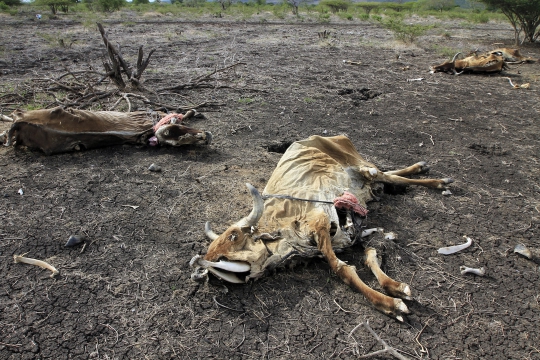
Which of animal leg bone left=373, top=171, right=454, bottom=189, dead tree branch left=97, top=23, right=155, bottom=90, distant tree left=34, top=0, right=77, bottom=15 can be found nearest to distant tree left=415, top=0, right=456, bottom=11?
distant tree left=34, top=0, right=77, bottom=15

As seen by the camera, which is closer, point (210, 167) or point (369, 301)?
point (369, 301)

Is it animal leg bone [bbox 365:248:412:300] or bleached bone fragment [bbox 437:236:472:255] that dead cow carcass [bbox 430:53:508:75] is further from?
animal leg bone [bbox 365:248:412:300]

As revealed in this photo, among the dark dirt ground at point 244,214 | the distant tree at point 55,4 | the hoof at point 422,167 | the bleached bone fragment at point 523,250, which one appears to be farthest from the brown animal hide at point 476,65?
the distant tree at point 55,4

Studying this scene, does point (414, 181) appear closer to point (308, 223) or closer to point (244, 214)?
point (308, 223)

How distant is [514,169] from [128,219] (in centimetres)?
476

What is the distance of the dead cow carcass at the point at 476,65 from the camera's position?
990 cm

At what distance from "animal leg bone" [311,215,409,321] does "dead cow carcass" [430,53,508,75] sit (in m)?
8.45

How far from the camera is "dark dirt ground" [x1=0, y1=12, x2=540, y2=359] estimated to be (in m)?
2.75

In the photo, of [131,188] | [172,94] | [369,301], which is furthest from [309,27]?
[369,301]

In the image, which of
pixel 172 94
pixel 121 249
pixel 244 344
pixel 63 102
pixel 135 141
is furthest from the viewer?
pixel 172 94

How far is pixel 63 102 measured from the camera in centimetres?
655

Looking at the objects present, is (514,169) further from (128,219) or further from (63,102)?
(63,102)

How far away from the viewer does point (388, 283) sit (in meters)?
3.11

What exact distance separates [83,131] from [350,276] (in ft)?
12.8
